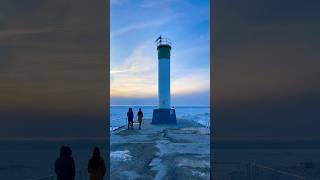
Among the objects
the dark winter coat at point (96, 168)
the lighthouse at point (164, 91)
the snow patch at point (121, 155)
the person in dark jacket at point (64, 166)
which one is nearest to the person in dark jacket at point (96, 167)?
the dark winter coat at point (96, 168)

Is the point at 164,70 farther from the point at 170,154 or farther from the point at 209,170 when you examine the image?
the point at 209,170

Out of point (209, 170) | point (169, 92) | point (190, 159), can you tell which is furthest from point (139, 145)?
point (169, 92)

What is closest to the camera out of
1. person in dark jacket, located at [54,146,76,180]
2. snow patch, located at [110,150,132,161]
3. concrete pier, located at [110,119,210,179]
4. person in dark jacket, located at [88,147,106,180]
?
person in dark jacket, located at [54,146,76,180]

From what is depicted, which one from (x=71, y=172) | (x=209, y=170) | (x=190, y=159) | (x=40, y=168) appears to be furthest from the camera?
(x=40, y=168)

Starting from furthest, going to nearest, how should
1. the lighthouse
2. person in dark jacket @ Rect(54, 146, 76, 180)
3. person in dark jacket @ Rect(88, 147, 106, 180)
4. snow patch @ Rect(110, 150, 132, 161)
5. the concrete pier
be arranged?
the lighthouse → snow patch @ Rect(110, 150, 132, 161) → the concrete pier → person in dark jacket @ Rect(88, 147, 106, 180) → person in dark jacket @ Rect(54, 146, 76, 180)

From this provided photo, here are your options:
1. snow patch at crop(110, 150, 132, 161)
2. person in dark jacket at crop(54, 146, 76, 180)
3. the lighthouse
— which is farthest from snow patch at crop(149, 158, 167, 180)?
the lighthouse

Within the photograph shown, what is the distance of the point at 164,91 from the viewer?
33656mm

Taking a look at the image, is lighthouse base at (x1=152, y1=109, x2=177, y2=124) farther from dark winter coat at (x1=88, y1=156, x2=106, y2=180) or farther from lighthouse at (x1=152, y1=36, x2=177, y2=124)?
dark winter coat at (x1=88, y1=156, x2=106, y2=180)

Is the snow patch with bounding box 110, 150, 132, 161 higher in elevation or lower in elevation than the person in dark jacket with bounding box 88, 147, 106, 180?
lower

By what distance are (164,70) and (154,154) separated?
60.2 ft

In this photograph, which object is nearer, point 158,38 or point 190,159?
point 190,159

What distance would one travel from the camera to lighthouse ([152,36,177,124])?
33.4 metres

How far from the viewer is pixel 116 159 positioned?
1551 centimetres

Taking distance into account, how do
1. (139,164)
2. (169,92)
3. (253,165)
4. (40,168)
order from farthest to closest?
(169,92)
(40,168)
(139,164)
(253,165)
